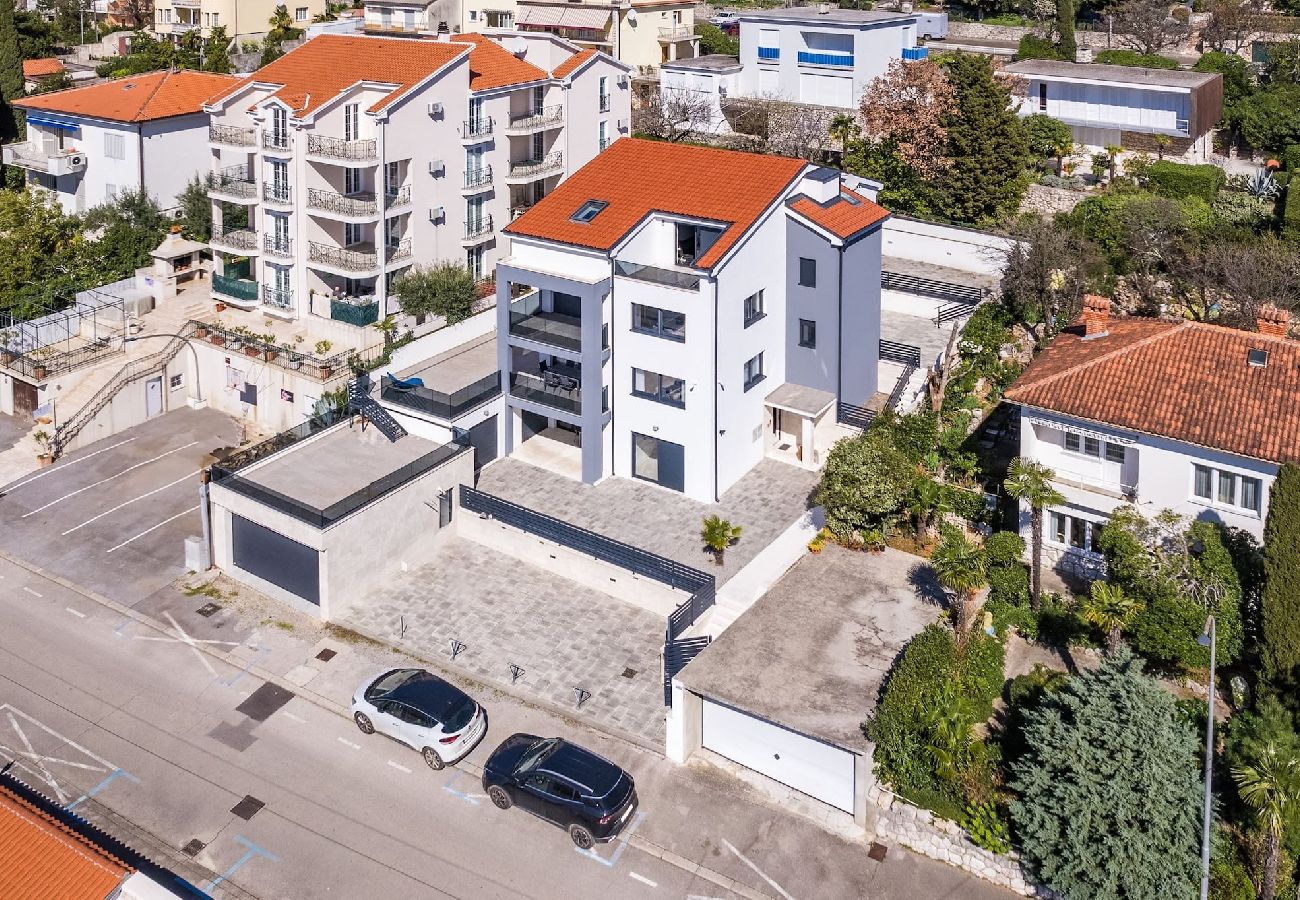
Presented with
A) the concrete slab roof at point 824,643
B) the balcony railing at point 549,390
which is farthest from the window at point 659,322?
the concrete slab roof at point 824,643

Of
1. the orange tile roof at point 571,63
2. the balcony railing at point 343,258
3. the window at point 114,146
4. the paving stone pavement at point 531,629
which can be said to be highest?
the orange tile roof at point 571,63

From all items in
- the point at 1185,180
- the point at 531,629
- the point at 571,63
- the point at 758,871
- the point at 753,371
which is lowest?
the point at 758,871

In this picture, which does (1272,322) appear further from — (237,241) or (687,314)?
(237,241)

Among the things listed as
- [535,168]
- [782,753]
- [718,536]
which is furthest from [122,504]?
[782,753]

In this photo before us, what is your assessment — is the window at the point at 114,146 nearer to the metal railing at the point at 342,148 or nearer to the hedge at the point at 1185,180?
the metal railing at the point at 342,148

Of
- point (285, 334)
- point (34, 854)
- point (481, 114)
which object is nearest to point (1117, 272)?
point (481, 114)
